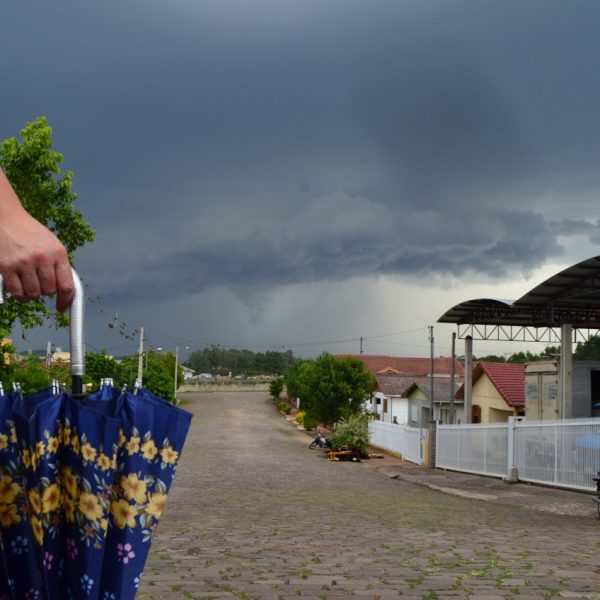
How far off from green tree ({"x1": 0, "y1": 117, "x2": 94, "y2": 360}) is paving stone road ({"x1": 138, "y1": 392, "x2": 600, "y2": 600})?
19.6ft

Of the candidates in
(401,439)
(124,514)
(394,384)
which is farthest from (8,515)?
(394,384)

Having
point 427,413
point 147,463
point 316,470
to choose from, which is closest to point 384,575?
point 147,463

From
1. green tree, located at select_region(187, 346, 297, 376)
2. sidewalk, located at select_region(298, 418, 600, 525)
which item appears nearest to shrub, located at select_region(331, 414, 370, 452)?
sidewalk, located at select_region(298, 418, 600, 525)

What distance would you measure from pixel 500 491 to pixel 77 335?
2117cm

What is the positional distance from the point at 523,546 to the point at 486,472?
16.7 meters

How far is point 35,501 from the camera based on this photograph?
198 cm

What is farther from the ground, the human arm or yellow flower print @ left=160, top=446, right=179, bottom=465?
the human arm

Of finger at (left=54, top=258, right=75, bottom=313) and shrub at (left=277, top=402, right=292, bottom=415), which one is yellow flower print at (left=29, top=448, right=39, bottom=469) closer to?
finger at (left=54, top=258, right=75, bottom=313)

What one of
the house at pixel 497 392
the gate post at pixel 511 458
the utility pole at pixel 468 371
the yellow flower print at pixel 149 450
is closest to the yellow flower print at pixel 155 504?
the yellow flower print at pixel 149 450

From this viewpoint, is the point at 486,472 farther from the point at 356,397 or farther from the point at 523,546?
the point at 356,397

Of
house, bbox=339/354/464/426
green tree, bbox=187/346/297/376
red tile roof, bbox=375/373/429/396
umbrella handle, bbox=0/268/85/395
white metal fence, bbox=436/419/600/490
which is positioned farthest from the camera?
green tree, bbox=187/346/297/376

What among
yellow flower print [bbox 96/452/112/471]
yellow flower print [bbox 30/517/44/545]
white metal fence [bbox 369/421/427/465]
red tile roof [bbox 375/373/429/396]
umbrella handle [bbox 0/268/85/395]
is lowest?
white metal fence [bbox 369/421/427/465]

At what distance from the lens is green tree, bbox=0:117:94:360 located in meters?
18.4

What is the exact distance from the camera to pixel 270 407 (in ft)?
281
